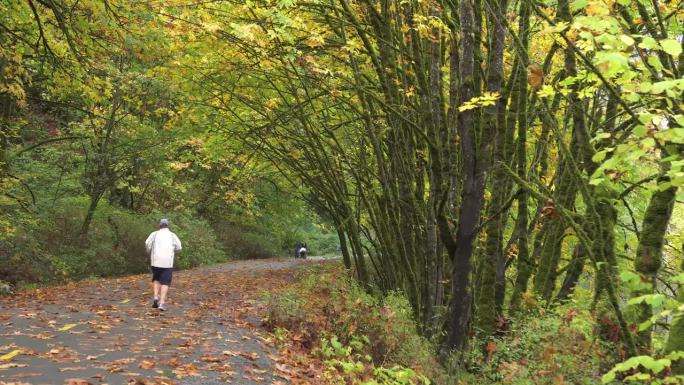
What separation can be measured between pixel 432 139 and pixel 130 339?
5.42m

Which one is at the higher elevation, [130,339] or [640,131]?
[640,131]

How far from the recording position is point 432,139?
9195 millimetres

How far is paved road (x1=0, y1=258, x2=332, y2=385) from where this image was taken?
6.74m

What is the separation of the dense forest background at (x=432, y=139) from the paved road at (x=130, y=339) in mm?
3019

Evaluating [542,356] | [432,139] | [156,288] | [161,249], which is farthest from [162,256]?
[542,356]

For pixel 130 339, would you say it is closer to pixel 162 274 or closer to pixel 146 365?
pixel 146 365

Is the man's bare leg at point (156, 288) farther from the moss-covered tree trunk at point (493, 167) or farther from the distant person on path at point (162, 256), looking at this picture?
the moss-covered tree trunk at point (493, 167)

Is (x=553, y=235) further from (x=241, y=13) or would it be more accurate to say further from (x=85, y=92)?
(x=85, y=92)

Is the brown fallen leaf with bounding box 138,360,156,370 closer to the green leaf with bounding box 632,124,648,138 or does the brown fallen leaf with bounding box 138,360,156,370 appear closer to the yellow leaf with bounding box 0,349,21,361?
the yellow leaf with bounding box 0,349,21,361

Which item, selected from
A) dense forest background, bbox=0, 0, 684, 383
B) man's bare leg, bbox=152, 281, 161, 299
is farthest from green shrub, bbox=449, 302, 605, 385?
man's bare leg, bbox=152, 281, 161, 299

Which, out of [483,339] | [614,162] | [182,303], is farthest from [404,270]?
[614,162]

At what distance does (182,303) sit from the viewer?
1352 centimetres

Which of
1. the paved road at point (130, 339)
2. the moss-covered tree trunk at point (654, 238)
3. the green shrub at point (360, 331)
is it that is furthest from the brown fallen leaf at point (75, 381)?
the moss-covered tree trunk at point (654, 238)

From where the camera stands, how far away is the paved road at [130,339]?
6738mm
